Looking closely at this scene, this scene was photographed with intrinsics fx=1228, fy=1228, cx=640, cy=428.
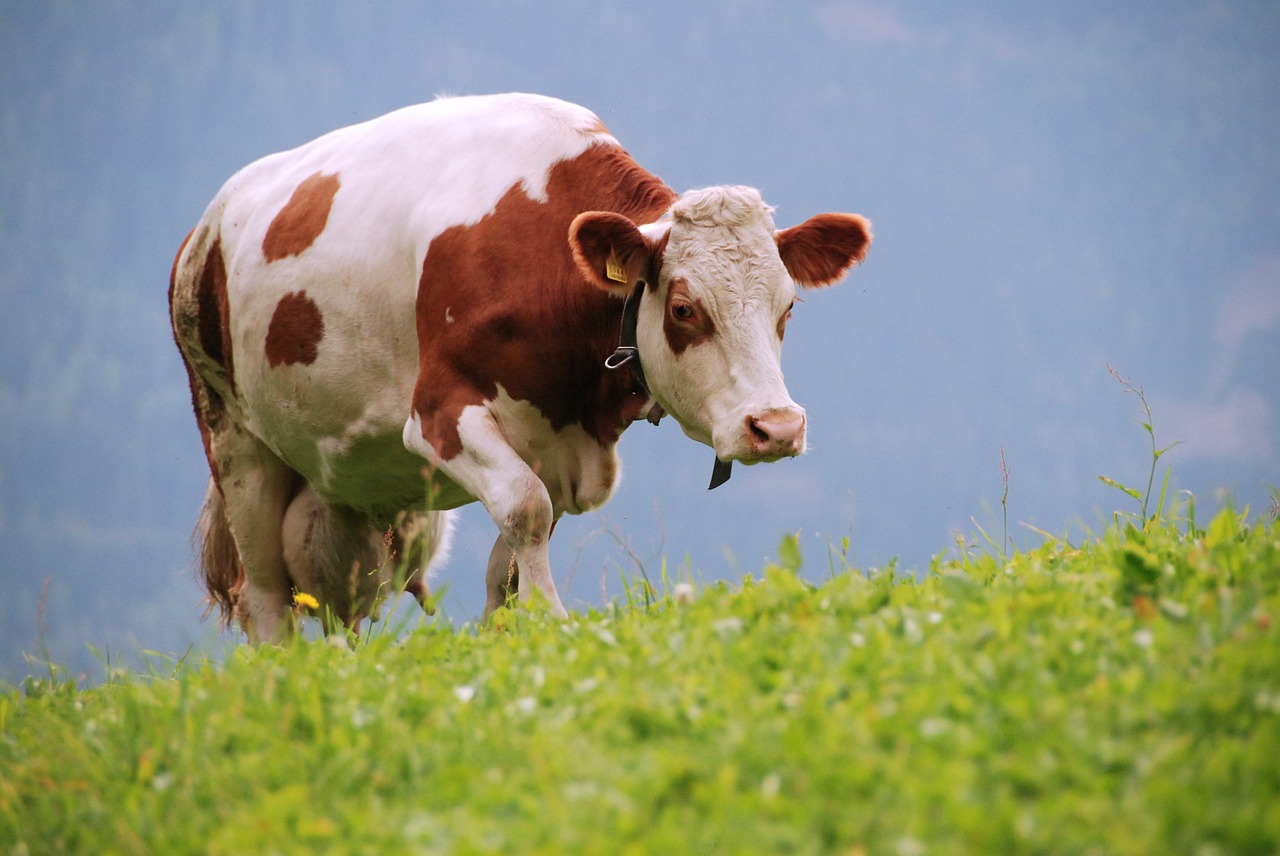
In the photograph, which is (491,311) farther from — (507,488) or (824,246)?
(824,246)

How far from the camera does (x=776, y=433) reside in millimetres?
5230

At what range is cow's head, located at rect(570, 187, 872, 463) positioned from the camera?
537 cm

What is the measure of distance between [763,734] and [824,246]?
395 centimetres

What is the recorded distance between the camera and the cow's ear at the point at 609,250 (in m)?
5.47

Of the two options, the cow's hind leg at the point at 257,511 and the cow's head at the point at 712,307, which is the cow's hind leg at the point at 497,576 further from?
the cow's hind leg at the point at 257,511

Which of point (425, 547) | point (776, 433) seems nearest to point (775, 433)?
point (776, 433)

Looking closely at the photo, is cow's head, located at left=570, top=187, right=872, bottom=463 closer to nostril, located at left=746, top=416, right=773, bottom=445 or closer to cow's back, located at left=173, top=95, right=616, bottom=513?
nostril, located at left=746, top=416, right=773, bottom=445

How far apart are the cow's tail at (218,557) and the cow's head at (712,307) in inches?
170

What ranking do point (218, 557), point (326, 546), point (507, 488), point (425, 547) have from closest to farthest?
point (507, 488), point (326, 546), point (425, 547), point (218, 557)

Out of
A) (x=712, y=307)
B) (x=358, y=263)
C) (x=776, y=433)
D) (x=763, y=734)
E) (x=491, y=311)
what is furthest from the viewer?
(x=358, y=263)

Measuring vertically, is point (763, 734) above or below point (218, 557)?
below

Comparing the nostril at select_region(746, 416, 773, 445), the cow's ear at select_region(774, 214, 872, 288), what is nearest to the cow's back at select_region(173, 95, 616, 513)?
the cow's ear at select_region(774, 214, 872, 288)

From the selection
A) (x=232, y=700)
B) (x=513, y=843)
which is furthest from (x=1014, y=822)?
(x=232, y=700)

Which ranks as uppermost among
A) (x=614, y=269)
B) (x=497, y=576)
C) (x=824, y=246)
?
(x=824, y=246)
